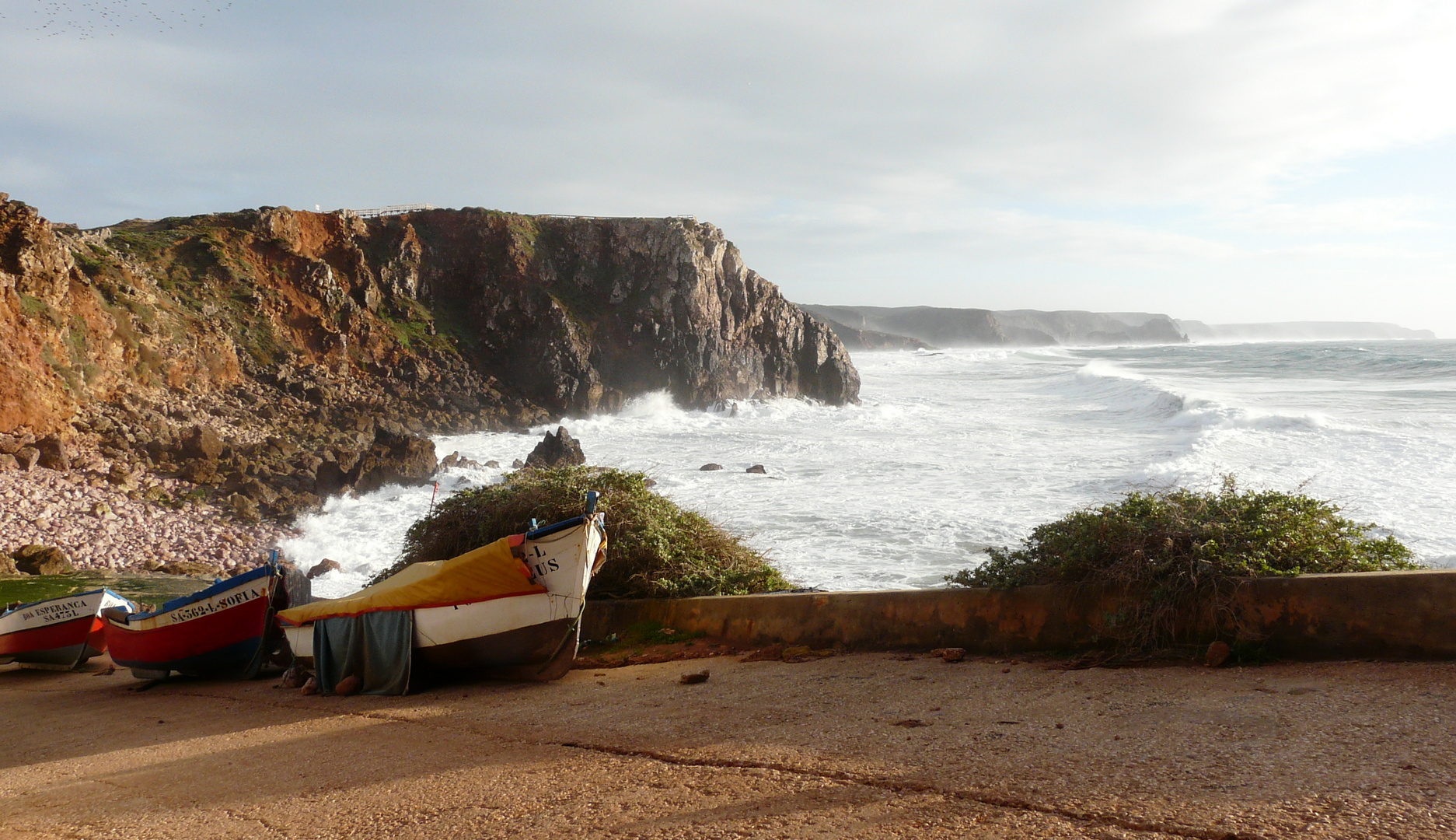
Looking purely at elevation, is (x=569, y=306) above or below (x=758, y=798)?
above

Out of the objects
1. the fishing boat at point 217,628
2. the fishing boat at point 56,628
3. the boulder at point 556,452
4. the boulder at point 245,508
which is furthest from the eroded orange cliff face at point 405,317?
the fishing boat at point 217,628

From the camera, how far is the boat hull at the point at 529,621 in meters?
7.16

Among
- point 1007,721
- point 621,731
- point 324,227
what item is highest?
point 324,227

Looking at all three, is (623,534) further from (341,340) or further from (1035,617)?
(341,340)

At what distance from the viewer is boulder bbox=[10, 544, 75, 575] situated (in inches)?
594

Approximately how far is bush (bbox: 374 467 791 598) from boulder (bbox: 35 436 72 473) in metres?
15.3

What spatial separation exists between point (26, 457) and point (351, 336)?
17.8 meters

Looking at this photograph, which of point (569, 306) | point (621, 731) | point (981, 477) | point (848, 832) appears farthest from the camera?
point (569, 306)

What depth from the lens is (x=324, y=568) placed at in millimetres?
16938

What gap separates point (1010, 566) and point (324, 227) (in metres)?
40.1

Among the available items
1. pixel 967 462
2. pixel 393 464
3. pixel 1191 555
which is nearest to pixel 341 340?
pixel 393 464

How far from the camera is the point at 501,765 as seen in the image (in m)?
4.78

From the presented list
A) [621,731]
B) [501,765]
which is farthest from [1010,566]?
[501,765]

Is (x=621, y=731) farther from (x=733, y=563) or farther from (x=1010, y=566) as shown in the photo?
(x=733, y=563)
